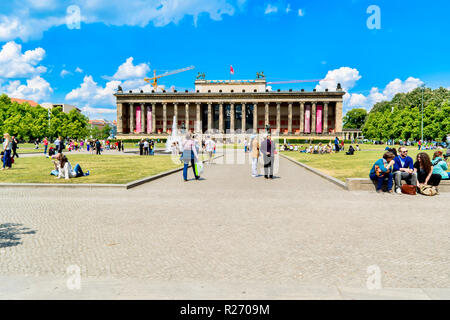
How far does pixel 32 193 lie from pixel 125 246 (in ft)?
24.2

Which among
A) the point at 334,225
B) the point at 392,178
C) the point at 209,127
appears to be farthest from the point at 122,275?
the point at 209,127

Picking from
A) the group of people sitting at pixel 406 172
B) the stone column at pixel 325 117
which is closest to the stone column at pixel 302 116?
the stone column at pixel 325 117

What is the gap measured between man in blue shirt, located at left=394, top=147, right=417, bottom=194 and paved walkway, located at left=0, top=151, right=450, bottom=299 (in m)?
1.41

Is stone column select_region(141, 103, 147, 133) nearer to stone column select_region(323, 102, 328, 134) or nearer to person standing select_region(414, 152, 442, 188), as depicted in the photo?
stone column select_region(323, 102, 328, 134)

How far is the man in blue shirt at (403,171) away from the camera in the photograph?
37.5 feet

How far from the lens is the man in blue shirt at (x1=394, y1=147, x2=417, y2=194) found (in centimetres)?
1144

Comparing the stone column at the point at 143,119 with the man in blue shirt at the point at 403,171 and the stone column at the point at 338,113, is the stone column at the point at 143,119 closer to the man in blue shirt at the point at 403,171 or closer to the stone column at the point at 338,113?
the stone column at the point at 338,113

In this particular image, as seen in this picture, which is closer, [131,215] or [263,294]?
[263,294]

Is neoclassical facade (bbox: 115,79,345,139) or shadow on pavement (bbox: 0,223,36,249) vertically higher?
neoclassical facade (bbox: 115,79,345,139)

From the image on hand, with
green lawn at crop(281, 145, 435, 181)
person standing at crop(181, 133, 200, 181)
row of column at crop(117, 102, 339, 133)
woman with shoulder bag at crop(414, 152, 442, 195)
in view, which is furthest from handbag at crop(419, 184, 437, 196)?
row of column at crop(117, 102, 339, 133)

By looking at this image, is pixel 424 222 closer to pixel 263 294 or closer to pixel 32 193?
pixel 263 294

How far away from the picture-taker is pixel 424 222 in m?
7.27

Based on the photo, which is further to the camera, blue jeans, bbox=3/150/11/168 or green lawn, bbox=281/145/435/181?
blue jeans, bbox=3/150/11/168

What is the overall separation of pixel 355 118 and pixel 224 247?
6292 inches
